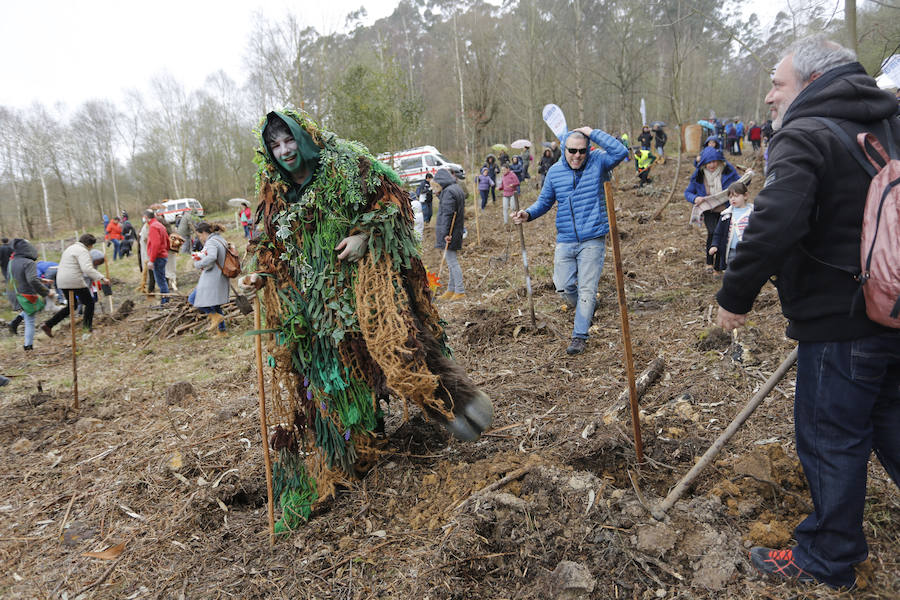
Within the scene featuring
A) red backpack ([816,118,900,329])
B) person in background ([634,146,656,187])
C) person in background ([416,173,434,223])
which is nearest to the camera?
red backpack ([816,118,900,329])

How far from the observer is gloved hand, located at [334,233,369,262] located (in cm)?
289

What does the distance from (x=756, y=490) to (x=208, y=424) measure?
4281 millimetres

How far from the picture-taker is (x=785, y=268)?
197 cm

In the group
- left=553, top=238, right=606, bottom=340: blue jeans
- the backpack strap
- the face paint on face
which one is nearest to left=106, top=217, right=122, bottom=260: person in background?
left=553, top=238, right=606, bottom=340: blue jeans

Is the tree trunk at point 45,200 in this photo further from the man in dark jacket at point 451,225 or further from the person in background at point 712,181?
the person in background at point 712,181

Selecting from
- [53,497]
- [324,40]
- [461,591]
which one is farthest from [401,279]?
[324,40]

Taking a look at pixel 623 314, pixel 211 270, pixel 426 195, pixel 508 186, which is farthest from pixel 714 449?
pixel 426 195

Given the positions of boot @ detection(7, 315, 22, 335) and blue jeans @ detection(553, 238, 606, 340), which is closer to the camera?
blue jeans @ detection(553, 238, 606, 340)

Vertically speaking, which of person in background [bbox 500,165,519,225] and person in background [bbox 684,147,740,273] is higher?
person in background [bbox 500,165,519,225]

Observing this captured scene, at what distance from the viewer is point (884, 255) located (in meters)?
1.70

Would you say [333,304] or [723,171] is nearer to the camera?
[333,304]

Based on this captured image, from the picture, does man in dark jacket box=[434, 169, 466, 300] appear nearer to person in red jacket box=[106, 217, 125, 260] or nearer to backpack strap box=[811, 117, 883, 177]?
backpack strap box=[811, 117, 883, 177]

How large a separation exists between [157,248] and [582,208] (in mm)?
8847

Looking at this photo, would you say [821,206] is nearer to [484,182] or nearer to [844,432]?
[844,432]
